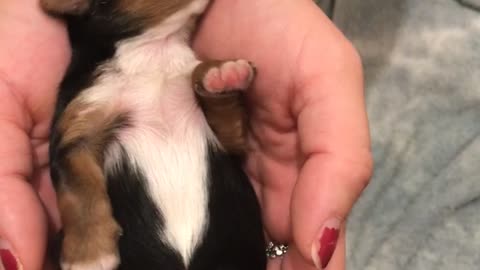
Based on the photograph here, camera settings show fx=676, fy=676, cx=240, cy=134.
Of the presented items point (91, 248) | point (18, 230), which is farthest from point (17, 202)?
point (91, 248)

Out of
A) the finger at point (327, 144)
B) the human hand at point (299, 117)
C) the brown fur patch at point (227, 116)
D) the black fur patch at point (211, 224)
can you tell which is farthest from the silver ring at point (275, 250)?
the finger at point (327, 144)

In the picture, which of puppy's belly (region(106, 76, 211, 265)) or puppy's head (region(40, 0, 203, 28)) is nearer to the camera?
puppy's belly (region(106, 76, 211, 265))

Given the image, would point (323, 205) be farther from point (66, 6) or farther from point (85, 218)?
point (66, 6)

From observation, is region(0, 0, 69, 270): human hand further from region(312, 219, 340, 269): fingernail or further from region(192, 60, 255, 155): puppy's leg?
region(312, 219, 340, 269): fingernail

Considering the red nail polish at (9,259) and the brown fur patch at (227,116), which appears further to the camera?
the brown fur patch at (227,116)

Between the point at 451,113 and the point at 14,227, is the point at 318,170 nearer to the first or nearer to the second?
the point at 14,227

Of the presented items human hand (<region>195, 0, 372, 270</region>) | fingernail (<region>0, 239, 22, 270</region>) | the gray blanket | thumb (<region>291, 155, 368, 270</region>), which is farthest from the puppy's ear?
the gray blanket

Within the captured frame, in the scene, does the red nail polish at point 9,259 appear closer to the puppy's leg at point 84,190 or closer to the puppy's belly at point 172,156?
the puppy's leg at point 84,190

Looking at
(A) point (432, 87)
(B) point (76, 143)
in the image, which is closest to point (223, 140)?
(B) point (76, 143)
